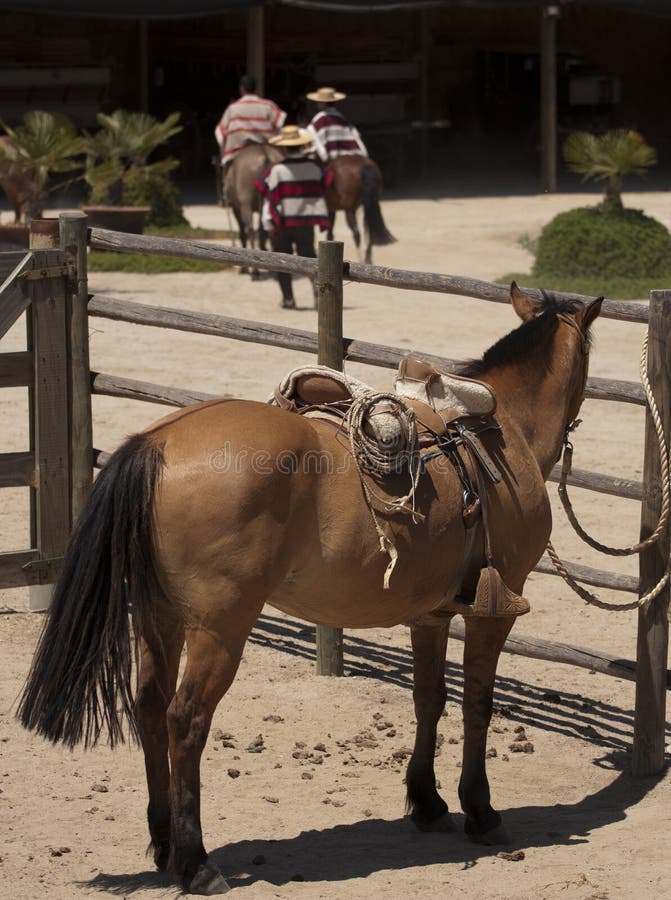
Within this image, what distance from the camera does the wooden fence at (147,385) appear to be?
15.6 ft

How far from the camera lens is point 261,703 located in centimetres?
532

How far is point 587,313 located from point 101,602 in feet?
5.77

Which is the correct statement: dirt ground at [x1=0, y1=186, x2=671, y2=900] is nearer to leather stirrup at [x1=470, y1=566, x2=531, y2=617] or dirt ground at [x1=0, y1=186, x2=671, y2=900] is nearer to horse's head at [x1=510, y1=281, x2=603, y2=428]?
leather stirrup at [x1=470, y1=566, x2=531, y2=617]

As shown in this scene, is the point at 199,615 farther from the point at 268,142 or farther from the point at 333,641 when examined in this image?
the point at 268,142

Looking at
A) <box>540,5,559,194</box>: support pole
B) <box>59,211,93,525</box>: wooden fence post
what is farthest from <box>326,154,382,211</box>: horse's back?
<box>59,211,93,525</box>: wooden fence post

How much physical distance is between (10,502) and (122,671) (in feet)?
13.9

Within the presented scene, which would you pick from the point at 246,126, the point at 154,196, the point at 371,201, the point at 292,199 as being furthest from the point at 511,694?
the point at 154,196

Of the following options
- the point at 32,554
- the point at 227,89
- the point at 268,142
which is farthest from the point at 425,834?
the point at 227,89

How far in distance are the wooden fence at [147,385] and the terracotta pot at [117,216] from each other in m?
9.20

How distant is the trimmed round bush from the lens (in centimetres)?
1396

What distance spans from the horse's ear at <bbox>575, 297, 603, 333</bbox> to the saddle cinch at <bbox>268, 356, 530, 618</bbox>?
1.52ft

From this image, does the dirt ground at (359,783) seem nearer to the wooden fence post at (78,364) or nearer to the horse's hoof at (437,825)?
the horse's hoof at (437,825)

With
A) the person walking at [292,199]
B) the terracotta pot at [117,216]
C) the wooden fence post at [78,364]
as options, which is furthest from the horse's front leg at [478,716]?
the terracotta pot at [117,216]

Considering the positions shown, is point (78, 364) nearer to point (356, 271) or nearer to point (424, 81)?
point (356, 271)
